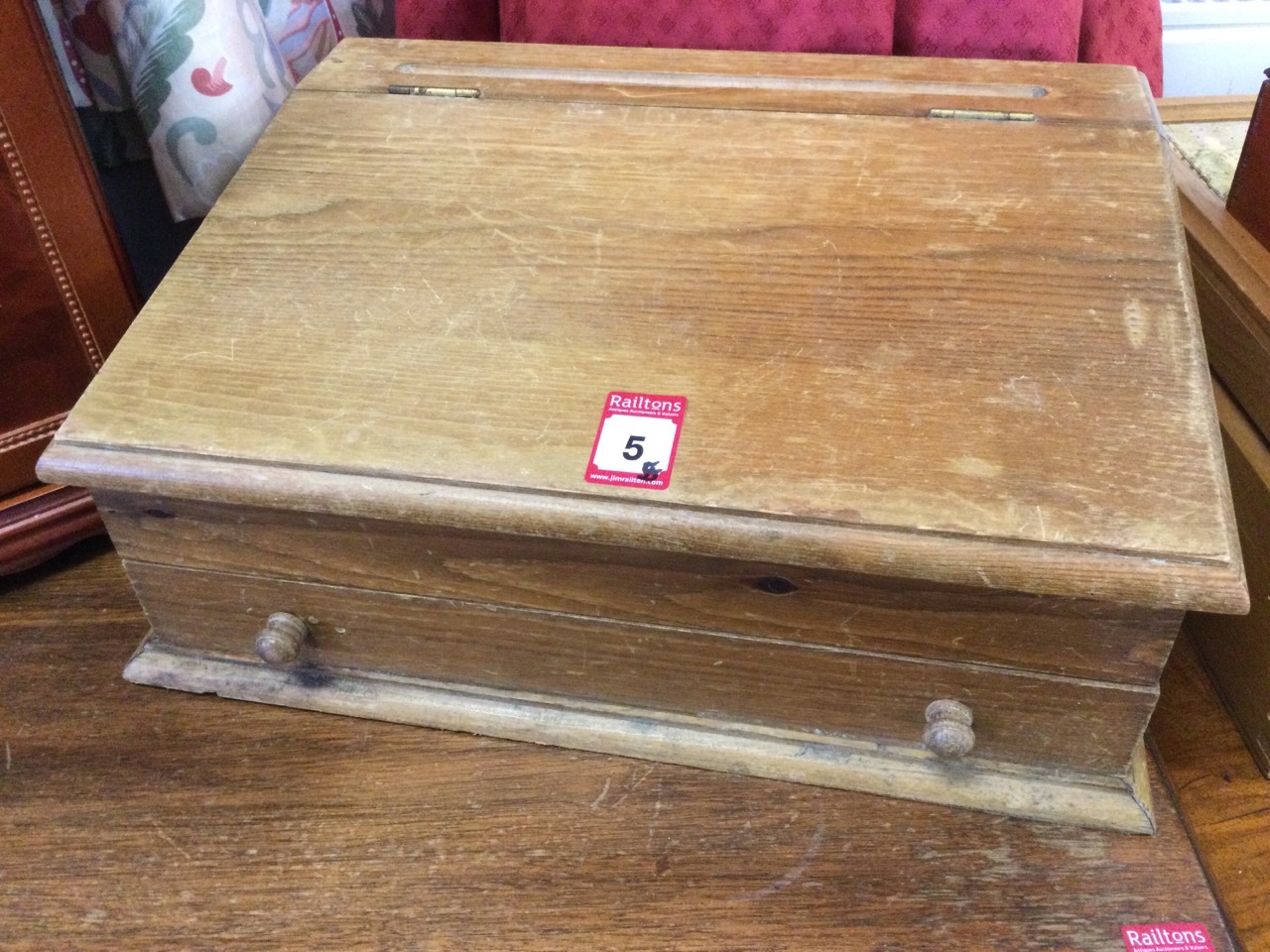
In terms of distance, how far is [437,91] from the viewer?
108 centimetres

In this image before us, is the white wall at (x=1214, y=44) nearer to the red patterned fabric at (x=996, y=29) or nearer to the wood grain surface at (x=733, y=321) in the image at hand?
the red patterned fabric at (x=996, y=29)

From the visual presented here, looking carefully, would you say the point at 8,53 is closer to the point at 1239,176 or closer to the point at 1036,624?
the point at 1036,624

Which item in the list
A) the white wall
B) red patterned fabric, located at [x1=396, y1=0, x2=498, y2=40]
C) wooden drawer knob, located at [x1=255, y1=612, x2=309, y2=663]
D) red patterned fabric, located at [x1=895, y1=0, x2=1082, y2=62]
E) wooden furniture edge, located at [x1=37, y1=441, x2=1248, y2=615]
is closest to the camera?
wooden furniture edge, located at [x1=37, y1=441, x2=1248, y2=615]

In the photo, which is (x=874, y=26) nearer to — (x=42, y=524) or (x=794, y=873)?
(x=794, y=873)

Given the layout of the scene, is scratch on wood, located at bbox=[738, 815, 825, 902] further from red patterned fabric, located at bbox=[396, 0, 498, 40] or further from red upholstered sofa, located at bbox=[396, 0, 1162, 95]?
red patterned fabric, located at bbox=[396, 0, 498, 40]

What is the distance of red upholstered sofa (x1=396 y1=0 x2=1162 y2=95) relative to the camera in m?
1.14

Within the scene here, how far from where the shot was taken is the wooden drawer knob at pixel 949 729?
80cm

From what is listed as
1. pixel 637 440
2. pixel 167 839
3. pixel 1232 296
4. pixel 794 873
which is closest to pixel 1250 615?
pixel 1232 296

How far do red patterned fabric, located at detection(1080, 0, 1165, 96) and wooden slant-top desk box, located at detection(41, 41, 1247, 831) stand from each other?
0.18 meters

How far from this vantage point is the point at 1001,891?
828mm

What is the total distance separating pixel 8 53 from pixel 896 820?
995mm

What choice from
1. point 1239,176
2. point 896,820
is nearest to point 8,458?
point 896,820

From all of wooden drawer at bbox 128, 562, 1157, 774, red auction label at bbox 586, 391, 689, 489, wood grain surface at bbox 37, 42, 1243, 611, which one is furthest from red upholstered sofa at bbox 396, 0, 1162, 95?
wooden drawer at bbox 128, 562, 1157, 774

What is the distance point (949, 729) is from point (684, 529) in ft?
0.87
